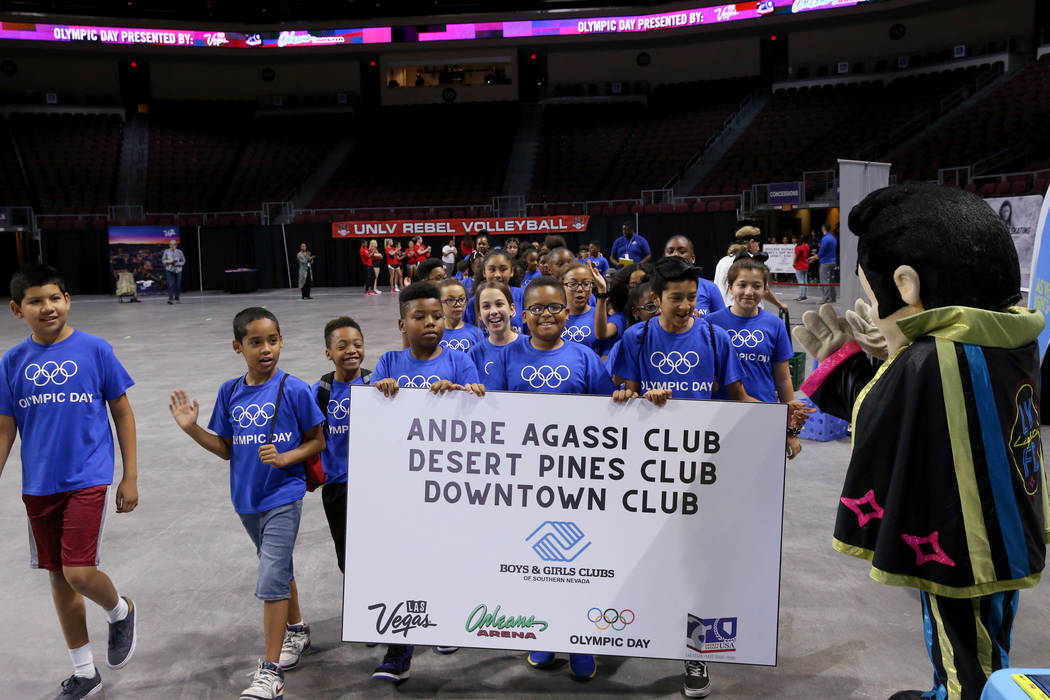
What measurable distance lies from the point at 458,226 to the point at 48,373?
918 inches

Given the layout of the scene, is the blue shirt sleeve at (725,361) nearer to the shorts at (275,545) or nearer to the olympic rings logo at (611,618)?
the olympic rings logo at (611,618)

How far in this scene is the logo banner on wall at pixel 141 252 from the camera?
2436cm

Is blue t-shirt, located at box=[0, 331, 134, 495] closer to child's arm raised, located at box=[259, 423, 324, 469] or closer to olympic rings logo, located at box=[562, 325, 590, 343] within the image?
child's arm raised, located at box=[259, 423, 324, 469]

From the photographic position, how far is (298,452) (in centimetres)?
343

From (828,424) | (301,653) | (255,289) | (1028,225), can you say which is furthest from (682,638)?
(255,289)

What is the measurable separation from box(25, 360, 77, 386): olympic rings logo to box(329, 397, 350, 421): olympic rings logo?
1142mm

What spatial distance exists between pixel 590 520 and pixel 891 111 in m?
28.2

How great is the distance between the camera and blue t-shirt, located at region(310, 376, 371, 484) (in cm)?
387

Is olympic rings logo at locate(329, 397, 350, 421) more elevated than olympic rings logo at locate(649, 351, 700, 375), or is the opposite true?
olympic rings logo at locate(649, 351, 700, 375)

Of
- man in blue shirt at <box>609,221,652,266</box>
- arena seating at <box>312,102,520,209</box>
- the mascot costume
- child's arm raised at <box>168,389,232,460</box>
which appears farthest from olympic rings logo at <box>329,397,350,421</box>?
arena seating at <box>312,102,520,209</box>

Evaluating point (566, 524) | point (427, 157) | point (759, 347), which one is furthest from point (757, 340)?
point (427, 157)

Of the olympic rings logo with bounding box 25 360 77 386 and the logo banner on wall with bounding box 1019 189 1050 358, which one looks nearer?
the olympic rings logo with bounding box 25 360 77 386

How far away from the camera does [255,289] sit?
86.6 ft

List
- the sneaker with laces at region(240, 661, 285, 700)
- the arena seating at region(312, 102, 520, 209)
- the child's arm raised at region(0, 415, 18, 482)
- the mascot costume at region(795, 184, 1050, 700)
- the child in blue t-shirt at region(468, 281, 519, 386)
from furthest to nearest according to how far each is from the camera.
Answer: the arena seating at region(312, 102, 520, 209), the child in blue t-shirt at region(468, 281, 519, 386), the child's arm raised at region(0, 415, 18, 482), the sneaker with laces at region(240, 661, 285, 700), the mascot costume at region(795, 184, 1050, 700)
